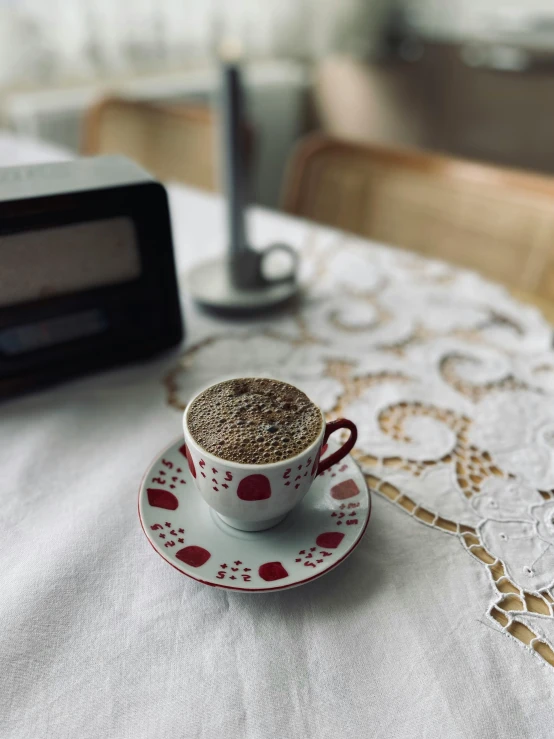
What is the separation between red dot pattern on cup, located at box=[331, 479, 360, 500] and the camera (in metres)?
0.45

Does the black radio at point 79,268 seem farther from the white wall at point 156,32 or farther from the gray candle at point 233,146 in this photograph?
the white wall at point 156,32

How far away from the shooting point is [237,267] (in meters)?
0.71

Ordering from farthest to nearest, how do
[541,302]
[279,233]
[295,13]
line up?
[295,13] < [279,233] < [541,302]

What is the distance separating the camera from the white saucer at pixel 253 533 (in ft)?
1.26

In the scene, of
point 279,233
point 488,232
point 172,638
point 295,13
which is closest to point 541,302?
point 488,232

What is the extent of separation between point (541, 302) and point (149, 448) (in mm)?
517

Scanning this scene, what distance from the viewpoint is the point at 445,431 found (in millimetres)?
535

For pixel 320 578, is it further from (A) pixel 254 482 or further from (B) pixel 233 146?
(B) pixel 233 146

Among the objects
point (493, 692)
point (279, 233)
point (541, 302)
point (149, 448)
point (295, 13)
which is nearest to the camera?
point (493, 692)

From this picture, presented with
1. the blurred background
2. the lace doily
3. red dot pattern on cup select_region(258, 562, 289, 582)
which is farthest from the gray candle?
the blurred background

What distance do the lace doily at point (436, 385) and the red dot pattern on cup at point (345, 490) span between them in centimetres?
3

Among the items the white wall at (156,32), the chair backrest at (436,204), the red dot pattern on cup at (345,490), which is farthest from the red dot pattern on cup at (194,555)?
the white wall at (156,32)

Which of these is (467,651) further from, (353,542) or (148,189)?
(148,189)

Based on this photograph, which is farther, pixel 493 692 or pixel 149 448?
pixel 149 448
